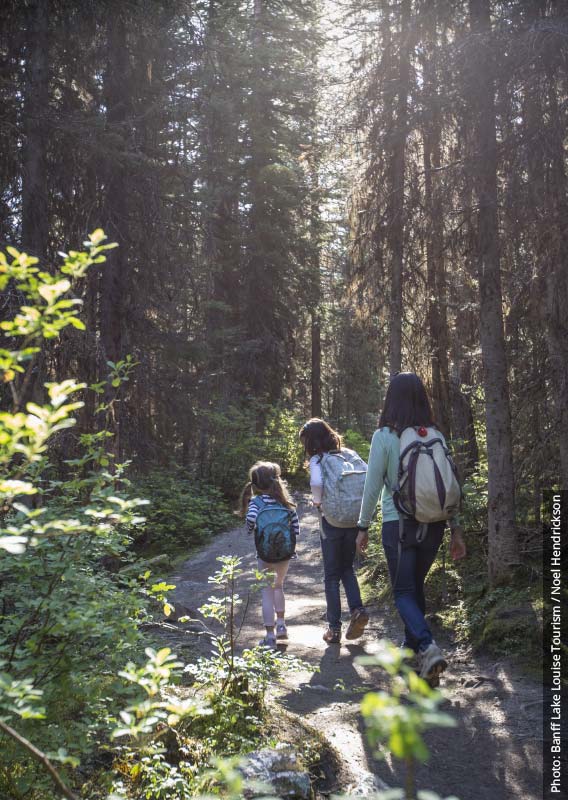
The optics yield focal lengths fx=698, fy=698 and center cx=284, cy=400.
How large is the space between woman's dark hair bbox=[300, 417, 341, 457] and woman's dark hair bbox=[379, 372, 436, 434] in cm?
156

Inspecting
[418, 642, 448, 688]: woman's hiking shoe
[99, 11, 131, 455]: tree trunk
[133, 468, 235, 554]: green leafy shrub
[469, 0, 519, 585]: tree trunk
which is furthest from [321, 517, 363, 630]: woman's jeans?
[133, 468, 235, 554]: green leafy shrub

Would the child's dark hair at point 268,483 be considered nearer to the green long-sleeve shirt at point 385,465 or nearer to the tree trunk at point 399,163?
the green long-sleeve shirt at point 385,465

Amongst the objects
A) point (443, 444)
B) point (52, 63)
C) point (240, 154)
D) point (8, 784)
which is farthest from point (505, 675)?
point (240, 154)

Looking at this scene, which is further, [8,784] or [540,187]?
[540,187]

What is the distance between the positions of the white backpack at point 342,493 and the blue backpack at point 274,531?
40 cm

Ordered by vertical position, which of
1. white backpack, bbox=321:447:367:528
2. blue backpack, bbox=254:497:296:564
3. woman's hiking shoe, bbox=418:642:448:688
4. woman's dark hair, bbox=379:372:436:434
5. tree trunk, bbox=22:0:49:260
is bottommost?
woman's hiking shoe, bbox=418:642:448:688

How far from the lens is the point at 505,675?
5.63 meters

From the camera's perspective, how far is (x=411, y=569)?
16.9 ft

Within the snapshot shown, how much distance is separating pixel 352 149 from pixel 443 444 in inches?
285

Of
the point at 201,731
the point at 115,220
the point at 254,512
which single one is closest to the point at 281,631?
the point at 254,512

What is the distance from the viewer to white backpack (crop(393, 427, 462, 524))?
16.1 ft

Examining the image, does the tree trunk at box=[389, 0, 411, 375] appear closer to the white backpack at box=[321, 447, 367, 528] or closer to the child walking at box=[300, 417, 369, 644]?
the child walking at box=[300, 417, 369, 644]

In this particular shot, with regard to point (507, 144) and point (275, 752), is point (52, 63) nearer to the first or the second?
point (507, 144)

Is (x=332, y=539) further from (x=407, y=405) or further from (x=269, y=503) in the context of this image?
(x=407, y=405)
